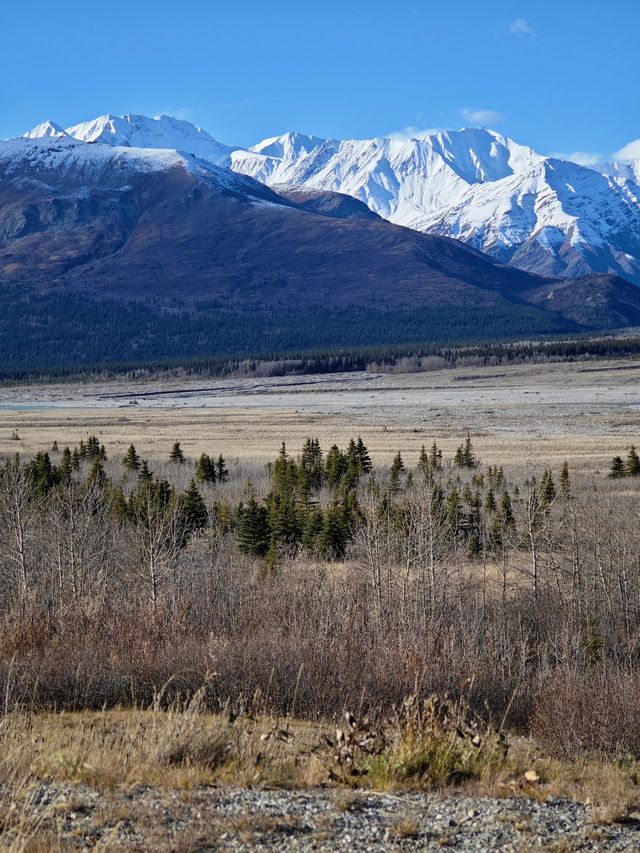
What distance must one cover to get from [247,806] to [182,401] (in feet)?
452

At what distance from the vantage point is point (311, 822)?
885 centimetres

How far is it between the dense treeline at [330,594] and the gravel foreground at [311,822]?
3061 millimetres

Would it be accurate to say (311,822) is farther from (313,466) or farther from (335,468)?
(313,466)

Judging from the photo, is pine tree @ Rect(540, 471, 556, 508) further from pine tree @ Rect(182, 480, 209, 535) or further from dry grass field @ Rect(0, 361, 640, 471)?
dry grass field @ Rect(0, 361, 640, 471)

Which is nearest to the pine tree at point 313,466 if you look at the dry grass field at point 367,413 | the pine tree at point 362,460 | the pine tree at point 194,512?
the pine tree at point 362,460

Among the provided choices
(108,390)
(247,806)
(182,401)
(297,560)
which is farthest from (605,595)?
(108,390)

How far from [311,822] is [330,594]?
18.2m

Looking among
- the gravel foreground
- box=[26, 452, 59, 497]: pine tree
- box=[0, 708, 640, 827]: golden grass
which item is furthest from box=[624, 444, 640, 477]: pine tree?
the gravel foreground

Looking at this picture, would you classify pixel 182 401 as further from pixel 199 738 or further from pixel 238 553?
pixel 199 738

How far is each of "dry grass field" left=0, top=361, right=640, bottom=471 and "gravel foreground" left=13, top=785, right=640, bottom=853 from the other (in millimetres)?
51520

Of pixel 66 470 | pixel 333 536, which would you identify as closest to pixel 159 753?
pixel 333 536

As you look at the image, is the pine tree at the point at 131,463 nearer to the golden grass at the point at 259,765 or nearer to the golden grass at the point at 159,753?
the golden grass at the point at 159,753

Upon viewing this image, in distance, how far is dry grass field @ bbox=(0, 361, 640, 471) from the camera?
75.4 m

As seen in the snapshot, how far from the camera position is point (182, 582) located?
3019 centimetres
